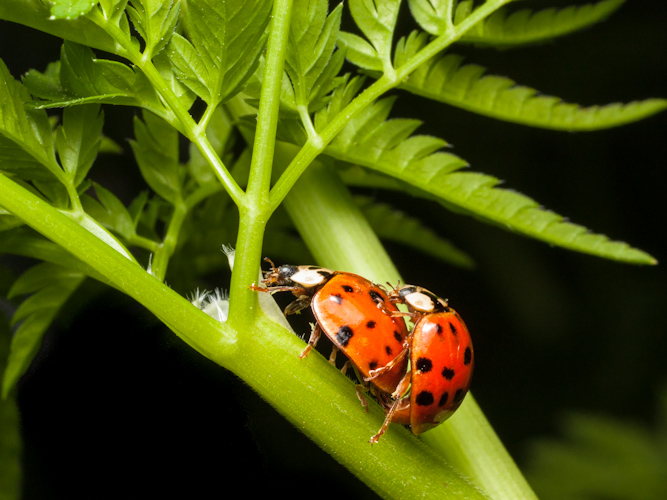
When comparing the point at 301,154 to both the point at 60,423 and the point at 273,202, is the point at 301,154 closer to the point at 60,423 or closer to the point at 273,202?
the point at 273,202

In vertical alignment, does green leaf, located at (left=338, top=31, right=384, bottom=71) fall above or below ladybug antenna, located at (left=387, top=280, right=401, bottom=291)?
above

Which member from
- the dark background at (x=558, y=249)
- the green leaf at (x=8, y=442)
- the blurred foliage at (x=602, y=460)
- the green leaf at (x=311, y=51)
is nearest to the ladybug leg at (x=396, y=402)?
the green leaf at (x=311, y=51)

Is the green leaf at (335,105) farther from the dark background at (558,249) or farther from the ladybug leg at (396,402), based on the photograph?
the dark background at (558,249)

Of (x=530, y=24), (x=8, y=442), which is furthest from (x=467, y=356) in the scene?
(x=8, y=442)

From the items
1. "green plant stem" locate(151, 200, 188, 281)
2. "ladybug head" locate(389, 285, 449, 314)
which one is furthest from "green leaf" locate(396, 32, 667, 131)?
"green plant stem" locate(151, 200, 188, 281)

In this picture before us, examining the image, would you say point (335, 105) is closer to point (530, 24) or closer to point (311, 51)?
point (311, 51)

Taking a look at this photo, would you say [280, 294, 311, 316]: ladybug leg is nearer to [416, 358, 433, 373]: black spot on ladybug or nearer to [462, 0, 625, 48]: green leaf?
[416, 358, 433, 373]: black spot on ladybug
